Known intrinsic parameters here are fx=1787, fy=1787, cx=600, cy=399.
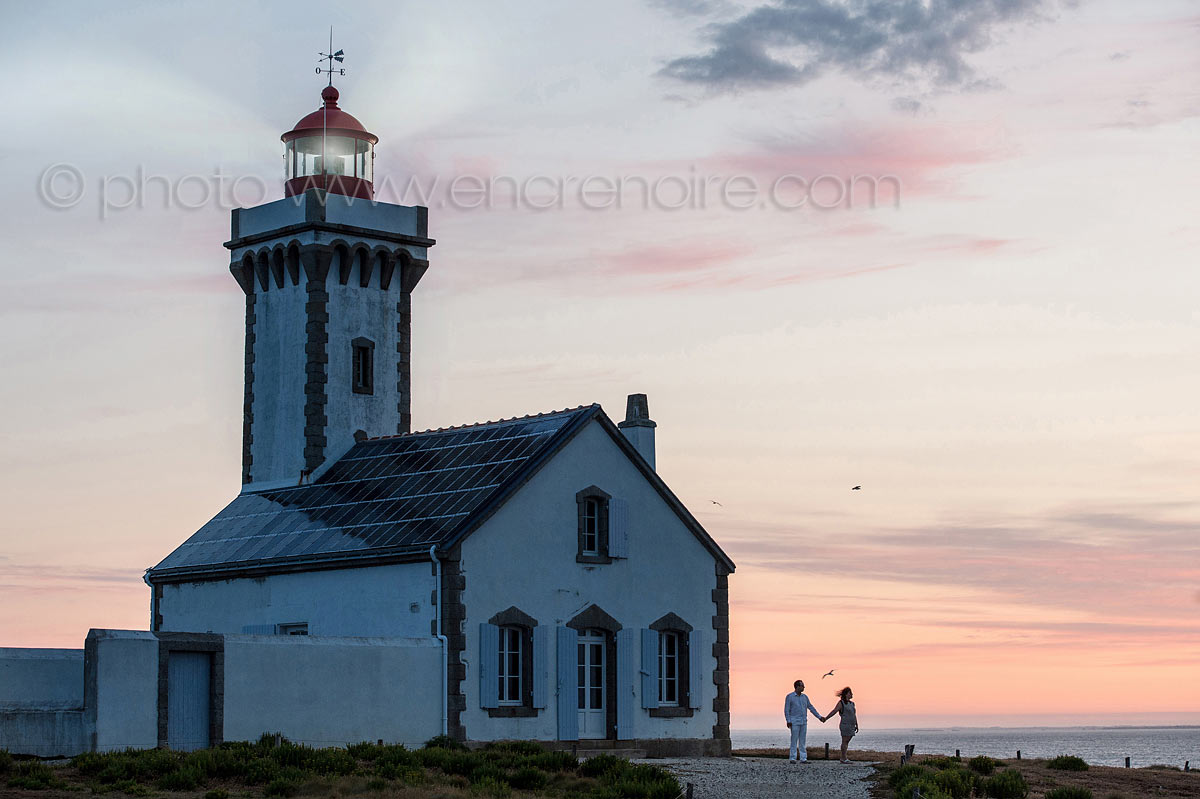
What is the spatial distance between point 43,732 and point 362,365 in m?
14.0

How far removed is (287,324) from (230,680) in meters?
12.1

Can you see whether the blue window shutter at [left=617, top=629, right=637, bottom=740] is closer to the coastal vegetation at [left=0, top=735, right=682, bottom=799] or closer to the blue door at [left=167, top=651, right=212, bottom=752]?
the coastal vegetation at [left=0, top=735, right=682, bottom=799]

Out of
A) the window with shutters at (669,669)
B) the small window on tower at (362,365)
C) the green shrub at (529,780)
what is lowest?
the green shrub at (529,780)

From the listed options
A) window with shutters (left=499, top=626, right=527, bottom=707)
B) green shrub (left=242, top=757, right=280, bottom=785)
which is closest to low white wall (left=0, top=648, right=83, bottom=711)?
green shrub (left=242, top=757, right=280, bottom=785)

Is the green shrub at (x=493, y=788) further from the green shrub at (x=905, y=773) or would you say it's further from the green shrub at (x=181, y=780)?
the green shrub at (x=905, y=773)

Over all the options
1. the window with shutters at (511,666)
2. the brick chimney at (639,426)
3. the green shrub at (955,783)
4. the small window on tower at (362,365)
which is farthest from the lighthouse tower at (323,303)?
the green shrub at (955,783)

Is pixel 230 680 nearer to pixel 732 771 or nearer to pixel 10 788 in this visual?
pixel 10 788

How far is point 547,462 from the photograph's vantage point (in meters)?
32.1

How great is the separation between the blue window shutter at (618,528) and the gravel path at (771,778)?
12.8 ft

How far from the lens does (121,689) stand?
27.1m

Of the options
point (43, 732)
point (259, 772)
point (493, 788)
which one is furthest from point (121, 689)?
point (493, 788)

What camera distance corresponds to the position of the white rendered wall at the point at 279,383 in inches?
1495

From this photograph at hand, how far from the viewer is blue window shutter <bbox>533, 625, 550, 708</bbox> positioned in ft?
103

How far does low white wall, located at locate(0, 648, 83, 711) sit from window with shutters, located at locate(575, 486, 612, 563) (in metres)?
9.09
